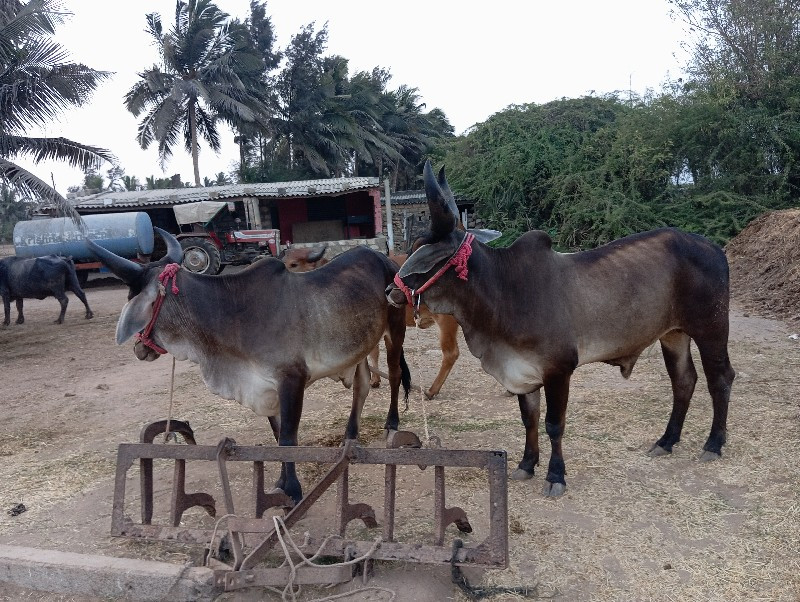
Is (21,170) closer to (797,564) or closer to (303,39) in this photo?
(797,564)

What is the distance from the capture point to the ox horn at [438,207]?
353cm

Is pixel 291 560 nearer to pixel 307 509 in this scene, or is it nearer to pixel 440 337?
pixel 307 509

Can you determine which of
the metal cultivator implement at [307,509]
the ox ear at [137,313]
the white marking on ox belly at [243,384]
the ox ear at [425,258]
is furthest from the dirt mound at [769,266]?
the ox ear at [137,313]

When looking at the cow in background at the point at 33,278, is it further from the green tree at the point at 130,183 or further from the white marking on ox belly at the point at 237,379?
the green tree at the point at 130,183

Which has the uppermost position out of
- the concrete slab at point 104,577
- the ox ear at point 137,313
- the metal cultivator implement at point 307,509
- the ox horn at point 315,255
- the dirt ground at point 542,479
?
the ox horn at point 315,255

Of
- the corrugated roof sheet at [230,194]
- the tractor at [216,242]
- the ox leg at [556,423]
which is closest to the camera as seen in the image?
the ox leg at [556,423]

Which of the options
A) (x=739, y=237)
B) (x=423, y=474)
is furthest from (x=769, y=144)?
(x=423, y=474)

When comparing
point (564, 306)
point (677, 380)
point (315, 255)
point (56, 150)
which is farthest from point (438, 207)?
point (56, 150)

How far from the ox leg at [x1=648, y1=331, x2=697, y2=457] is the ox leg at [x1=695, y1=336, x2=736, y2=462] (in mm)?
188

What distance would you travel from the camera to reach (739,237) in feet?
47.2

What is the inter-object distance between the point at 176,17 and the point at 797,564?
33.3 meters

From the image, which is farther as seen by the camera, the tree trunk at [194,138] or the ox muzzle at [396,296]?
the tree trunk at [194,138]

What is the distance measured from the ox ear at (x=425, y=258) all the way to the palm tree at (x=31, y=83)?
10.00 meters

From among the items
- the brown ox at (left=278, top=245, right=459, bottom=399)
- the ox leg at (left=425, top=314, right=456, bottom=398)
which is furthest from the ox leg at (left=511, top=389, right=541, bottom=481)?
the ox leg at (left=425, top=314, right=456, bottom=398)
